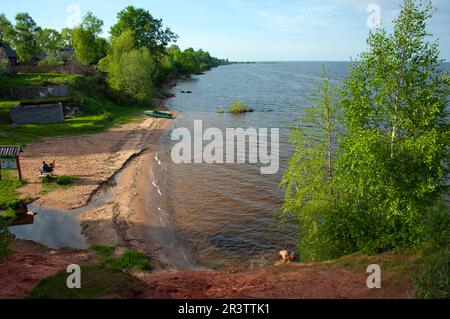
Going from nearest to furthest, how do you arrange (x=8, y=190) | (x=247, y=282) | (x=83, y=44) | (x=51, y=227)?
1. (x=247, y=282)
2. (x=51, y=227)
3. (x=8, y=190)
4. (x=83, y=44)

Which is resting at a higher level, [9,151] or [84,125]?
[84,125]

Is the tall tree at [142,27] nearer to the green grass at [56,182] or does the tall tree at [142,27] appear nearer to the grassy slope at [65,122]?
the grassy slope at [65,122]

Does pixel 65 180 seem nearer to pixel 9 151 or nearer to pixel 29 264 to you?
pixel 9 151

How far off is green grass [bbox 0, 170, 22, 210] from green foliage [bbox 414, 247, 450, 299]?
24.0 m

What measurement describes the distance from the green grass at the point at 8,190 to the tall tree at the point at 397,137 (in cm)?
2165

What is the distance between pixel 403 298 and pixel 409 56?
962 cm

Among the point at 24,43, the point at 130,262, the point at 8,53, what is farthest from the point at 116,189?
the point at 24,43

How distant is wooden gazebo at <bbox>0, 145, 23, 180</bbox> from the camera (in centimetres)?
2734

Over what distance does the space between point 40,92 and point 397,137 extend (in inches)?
2223

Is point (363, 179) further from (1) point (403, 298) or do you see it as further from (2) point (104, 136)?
(2) point (104, 136)

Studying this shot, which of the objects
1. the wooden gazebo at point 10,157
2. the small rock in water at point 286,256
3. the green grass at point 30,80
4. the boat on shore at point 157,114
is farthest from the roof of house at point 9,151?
the boat on shore at point 157,114

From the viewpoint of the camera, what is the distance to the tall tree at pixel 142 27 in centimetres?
10312

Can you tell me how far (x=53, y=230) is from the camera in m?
22.7
